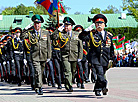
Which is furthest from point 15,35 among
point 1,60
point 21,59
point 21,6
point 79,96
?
point 21,6

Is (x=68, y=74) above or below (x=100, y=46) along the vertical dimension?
below

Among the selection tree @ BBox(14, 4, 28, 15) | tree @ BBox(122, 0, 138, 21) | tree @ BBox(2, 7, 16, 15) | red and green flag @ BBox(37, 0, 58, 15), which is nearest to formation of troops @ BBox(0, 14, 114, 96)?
red and green flag @ BBox(37, 0, 58, 15)

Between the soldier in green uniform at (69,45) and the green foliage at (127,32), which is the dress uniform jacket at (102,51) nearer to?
the soldier in green uniform at (69,45)

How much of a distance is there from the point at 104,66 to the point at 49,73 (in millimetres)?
4667

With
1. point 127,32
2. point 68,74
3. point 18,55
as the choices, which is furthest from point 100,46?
point 127,32

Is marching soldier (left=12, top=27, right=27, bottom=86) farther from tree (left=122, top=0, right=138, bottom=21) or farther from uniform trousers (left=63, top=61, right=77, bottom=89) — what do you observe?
tree (left=122, top=0, right=138, bottom=21)

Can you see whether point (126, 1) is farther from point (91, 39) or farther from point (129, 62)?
point (91, 39)

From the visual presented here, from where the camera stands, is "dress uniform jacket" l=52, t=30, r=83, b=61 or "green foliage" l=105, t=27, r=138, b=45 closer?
"dress uniform jacket" l=52, t=30, r=83, b=61

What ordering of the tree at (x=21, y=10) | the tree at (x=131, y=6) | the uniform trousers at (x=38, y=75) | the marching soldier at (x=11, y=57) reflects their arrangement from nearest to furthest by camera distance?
the uniform trousers at (x=38, y=75)
the marching soldier at (x=11, y=57)
the tree at (x=131, y=6)
the tree at (x=21, y=10)

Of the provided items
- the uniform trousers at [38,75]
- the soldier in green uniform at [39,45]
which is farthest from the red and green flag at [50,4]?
the uniform trousers at [38,75]

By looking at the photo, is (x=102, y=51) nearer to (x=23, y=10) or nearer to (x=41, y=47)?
(x=41, y=47)


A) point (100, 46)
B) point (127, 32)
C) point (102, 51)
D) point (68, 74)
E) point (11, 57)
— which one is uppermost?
point (127, 32)

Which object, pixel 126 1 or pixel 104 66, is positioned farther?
pixel 126 1

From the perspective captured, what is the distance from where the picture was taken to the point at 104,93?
433 inches
